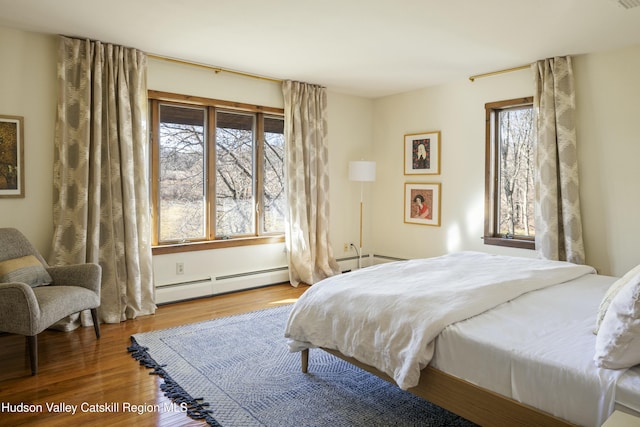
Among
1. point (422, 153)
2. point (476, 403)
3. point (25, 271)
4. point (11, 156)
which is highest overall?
point (422, 153)

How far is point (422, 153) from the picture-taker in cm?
555

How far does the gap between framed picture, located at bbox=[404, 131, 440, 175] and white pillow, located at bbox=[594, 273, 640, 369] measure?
389 centimetres

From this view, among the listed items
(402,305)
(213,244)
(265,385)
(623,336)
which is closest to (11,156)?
(213,244)

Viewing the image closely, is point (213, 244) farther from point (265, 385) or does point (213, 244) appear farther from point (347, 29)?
point (347, 29)

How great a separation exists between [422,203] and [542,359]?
13.2 feet

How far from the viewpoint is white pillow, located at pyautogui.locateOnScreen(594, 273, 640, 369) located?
1.53 m

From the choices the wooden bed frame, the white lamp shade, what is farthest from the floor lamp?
the wooden bed frame

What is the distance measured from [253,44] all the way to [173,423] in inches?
122

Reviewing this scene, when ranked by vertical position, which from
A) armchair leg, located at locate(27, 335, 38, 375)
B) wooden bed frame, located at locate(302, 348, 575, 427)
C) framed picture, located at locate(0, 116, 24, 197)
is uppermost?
framed picture, located at locate(0, 116, 24, 197)

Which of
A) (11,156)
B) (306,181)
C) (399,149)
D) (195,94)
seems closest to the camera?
(11,156)

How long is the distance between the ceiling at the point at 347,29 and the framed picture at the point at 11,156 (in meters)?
0.80

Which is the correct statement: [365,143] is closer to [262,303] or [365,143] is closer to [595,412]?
[262,303]

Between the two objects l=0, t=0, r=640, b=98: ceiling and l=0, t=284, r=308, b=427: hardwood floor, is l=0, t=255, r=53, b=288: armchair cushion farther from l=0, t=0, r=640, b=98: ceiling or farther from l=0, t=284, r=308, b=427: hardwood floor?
l=0, t=0, r=640, b=98: ceiling

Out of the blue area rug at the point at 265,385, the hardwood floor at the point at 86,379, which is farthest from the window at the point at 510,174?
the hardwood floor at the point at 86,379
